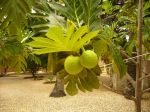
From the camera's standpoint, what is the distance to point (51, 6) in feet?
2.05

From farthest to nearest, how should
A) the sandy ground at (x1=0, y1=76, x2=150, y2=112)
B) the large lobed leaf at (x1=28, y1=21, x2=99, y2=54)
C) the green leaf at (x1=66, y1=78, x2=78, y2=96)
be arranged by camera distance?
the sandy ground at (x1=0, y1=76, x2=150, y2=112), the green leaf at (x1=66, y1=78, x2=78, y2=96), the large lobed leaf at (x1=28, y1=21, x2=99, y2=54)

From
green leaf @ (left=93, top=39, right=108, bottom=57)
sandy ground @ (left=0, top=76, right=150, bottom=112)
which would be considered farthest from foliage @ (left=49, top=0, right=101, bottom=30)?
sandy ground @ (left=0, top=76, right=150, bottom=112)

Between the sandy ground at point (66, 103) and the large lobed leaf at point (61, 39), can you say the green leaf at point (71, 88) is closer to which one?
the large lobed leaf at point (61, 39)

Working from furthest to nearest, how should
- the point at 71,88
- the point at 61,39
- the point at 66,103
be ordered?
1. the point at 66,103
2. the point at 71,88
3. the point at 61,39

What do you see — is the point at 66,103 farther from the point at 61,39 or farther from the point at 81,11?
the point at 61,39

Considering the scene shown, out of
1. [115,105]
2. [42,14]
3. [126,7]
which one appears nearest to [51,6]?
[42,14]

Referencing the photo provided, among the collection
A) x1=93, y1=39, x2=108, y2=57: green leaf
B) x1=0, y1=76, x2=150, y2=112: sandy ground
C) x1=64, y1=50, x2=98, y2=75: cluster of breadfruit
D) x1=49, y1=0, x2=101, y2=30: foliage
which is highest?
x1=49, y1=0, x2=101, y2=30: foliage

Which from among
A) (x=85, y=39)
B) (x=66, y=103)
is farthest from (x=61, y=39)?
(x=66, y=103)

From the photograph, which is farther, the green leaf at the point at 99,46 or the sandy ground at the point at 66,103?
the sandy ground at the point at 66,103

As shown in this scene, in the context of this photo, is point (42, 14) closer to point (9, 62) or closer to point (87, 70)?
point (87, 70)

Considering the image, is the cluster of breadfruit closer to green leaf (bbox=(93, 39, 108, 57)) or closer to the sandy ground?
green leaf (bbox=(93, 39, 108, 57))

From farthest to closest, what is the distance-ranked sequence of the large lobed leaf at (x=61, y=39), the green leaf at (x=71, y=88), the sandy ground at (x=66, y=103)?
the sandy ground at (x=66, y=103)
the green leaf at (x=71, y=88)
the large lobed leaf at (x=61, y=39)

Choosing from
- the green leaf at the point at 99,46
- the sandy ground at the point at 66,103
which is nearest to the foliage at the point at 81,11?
the green leaf at the point at 99,46

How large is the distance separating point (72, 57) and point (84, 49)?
3 centimetres
